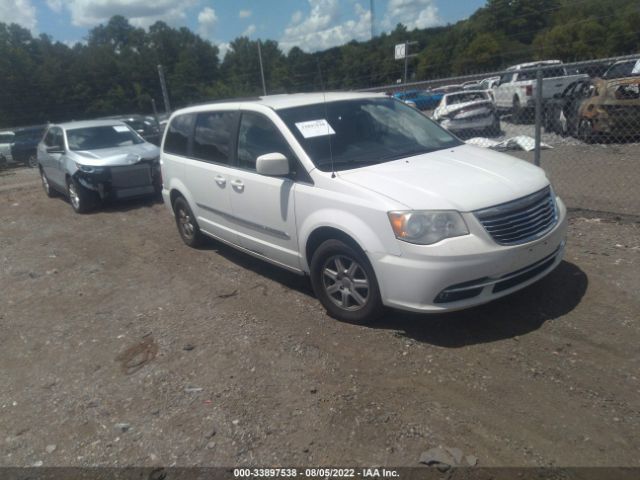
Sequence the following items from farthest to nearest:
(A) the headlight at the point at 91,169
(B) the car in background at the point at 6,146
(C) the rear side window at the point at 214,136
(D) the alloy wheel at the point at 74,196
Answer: (B) the car in background at the point at 6,146, (D) the alloy wheel at the point at 74,196, (A) the headlight at the point at 91,169, (C) the rear side window at the point at 214,136

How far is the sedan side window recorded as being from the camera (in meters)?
4.64

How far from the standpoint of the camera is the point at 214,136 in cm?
560

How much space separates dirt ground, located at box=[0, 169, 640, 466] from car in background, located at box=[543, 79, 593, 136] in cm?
637

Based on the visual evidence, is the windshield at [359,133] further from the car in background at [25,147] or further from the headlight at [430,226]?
the car in background at [25,147]

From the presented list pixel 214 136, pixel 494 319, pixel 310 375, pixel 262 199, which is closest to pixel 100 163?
pixel 214 136

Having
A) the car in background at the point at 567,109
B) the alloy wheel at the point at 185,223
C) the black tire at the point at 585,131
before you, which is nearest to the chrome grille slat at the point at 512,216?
the alloy wheel at the point at 185,223

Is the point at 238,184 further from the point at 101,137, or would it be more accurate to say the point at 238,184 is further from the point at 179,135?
the point at 101,137

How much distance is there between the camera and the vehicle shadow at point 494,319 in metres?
3.91

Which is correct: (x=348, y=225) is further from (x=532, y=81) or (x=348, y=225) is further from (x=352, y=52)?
(x=532, y=81)

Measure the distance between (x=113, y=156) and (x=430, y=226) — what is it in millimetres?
7739

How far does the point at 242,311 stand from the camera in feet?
15.8

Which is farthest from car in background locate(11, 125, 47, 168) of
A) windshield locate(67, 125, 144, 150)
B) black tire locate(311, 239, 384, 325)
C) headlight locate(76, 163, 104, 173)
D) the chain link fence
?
black tire locate(311, 239, 384, 325)

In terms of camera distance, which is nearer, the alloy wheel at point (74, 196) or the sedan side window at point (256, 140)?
the sedan side window at point (256, 140)

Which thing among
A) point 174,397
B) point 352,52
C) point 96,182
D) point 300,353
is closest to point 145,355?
point 174,397
